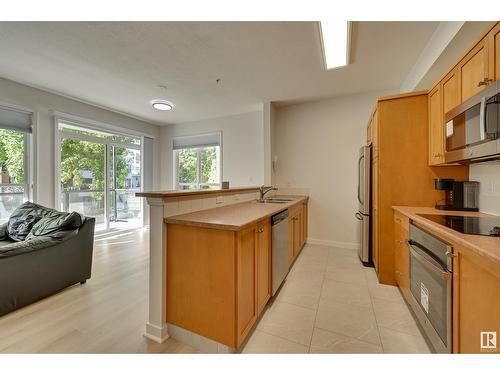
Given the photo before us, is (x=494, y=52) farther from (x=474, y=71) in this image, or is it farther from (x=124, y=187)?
(x=124, y=187)

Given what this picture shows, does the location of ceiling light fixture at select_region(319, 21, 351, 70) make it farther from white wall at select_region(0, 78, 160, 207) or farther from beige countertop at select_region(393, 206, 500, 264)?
white wall at select_region(0, 78, 160, 207)

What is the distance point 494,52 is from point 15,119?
5.54m

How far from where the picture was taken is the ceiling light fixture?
200 centimetres

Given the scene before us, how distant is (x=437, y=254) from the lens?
134 cm

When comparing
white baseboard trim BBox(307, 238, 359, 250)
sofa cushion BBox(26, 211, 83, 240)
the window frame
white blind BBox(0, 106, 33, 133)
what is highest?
white blind BBox(0, 106, 33, 133)

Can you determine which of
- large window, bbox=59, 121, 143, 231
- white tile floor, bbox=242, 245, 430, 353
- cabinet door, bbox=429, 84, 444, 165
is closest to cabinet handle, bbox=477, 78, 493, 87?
cabinet door, bbox=429, 84, 444, 165

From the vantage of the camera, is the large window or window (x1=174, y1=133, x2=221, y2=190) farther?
window (x1=174, y1=133, x2=221, y2=190)

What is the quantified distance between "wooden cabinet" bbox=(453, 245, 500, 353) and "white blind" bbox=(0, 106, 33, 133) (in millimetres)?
5388

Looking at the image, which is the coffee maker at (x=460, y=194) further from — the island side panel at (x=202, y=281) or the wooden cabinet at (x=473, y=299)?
the island side panel at (x=202, y=281)

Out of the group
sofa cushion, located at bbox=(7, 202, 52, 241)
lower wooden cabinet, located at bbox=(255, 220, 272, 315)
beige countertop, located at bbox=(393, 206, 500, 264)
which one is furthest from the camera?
sofa cushion, located at bbox=(7, 202, 52, 241)
